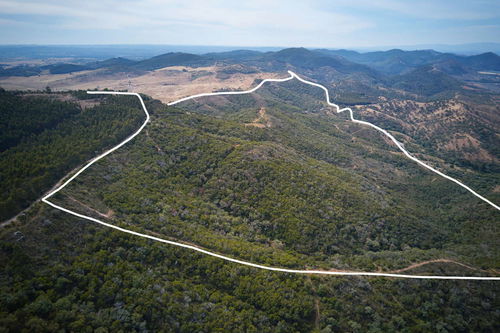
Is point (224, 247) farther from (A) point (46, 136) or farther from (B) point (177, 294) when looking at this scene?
(A) point (46, 136)

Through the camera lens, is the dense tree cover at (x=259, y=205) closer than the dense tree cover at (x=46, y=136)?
No

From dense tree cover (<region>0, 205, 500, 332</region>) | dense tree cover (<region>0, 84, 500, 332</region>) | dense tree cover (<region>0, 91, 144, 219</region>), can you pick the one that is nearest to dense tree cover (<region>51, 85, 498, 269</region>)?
dense tree cover (<region>0, 84, 500, 332</region>)

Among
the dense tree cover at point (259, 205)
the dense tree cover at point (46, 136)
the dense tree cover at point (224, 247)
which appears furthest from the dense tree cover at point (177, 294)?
the dense tree cover at point (46, 136)

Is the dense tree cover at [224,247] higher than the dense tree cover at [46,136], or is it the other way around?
the dense tree cover at [46,136]

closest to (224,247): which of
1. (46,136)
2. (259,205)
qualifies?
(259,205)

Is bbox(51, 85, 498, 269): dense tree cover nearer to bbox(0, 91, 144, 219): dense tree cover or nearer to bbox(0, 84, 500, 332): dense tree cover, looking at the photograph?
bbox(0, 84, 500, 332): dense tree cover

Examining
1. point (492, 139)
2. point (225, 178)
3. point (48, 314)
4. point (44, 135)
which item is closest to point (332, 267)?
point (225, 178)

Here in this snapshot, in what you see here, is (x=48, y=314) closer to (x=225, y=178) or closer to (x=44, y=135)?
(x=225, y=178)

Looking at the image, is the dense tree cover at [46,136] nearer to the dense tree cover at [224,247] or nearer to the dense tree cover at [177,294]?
the dense tree cover at [224,247]
